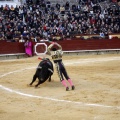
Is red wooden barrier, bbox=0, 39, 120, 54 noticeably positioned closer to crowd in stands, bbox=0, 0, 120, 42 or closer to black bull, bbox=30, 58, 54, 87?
crowd in stands, bbox=0, 0, 120, 42

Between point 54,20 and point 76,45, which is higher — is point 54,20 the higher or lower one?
the higher one

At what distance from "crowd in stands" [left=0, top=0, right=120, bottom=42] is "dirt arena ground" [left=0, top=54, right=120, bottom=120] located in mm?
9537

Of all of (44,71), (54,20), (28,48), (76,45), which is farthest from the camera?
(54,20)

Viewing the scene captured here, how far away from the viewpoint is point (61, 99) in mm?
8773

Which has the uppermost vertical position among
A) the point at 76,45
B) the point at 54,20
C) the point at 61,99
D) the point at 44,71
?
the point at 54,20

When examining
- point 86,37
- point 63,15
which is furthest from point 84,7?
point 86,37

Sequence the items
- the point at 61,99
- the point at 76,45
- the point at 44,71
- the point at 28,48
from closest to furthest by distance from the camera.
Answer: the point at 61,99, the point at 44,71, the point at 28,48, the point at 76,45

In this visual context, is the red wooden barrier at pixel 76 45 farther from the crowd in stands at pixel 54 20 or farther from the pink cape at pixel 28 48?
the crowd in stands at pixel 54 20

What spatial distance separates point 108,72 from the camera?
45.1 feet

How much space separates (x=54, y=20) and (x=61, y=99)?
643 inches

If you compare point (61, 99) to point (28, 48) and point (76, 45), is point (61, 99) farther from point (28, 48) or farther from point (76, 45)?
point (76, 45)

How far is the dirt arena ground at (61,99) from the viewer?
23.6 ft

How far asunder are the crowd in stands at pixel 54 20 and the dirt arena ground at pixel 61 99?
9.54 meters

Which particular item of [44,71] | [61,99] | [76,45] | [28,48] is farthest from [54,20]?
[61,99]
